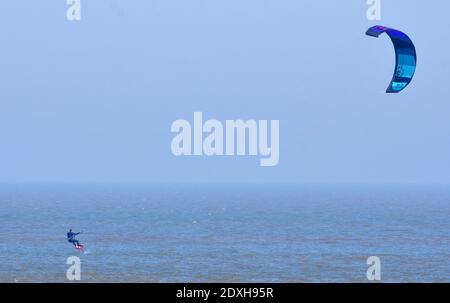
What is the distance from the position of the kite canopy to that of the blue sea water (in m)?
40.0

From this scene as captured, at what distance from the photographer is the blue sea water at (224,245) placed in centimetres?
7112

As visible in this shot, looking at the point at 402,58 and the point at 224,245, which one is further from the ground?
the point at 402,58

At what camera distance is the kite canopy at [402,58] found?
2599 centimetres

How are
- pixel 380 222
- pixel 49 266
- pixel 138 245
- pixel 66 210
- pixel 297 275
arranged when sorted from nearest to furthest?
pixel 297 275
pixel 49 266
pixel 138 245
pixel 380 222
pixel 66 210

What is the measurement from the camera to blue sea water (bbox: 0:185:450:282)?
71.1 metres

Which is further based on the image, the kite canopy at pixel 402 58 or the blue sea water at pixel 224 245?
the blue sea water at pixel 224 245

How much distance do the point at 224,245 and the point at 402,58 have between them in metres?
69.1

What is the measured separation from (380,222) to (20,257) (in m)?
71.7

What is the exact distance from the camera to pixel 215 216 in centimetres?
14675

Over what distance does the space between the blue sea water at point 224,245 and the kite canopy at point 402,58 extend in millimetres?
39964

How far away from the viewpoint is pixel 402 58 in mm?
27656
